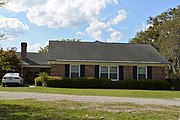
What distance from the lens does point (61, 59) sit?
36.1 meters

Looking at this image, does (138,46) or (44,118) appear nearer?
(44,118)

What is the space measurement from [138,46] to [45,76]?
15444 millimetres

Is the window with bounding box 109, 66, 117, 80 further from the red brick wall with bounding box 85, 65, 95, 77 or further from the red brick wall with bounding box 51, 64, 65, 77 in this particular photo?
the red brick wall with bounding box 51, 64, 65, 77

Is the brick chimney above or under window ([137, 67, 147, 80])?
above

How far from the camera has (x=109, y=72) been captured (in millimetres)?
37125

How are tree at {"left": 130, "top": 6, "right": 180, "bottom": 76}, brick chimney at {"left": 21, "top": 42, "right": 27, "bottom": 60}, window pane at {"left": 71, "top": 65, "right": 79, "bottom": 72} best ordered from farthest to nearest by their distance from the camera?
tree at {"left": 130, "top": 6, "right": 180, "bottom": 76}, brick chimney at {"left": 21, "top": 42, "right": 27, "bottom": 60}, window pane at {"left": 71, "top": 65, "right": 79, "bottom": 72}

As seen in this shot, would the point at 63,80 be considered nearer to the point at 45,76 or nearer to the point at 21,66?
the point at 45,76

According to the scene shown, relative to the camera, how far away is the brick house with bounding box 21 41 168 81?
36.3 m

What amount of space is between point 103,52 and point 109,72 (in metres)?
3.78

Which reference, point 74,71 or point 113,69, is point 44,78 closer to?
point 74,71

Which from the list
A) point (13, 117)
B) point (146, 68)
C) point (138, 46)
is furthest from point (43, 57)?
point (13, 117)

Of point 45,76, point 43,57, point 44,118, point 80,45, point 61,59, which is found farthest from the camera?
point 43,57

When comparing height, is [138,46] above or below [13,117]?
above

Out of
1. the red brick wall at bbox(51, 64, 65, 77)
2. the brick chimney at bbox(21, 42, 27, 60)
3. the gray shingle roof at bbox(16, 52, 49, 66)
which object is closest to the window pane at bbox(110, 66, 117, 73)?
the red brick wall at bbox(51, 64, 65, 77)
